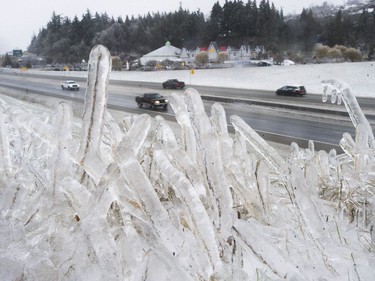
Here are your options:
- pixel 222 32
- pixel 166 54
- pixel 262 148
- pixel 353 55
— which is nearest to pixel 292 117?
pixel 262 148

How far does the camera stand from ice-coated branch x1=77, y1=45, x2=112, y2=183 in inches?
74.8

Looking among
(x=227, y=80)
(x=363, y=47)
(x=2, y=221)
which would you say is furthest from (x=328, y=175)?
(x=363, y=47)

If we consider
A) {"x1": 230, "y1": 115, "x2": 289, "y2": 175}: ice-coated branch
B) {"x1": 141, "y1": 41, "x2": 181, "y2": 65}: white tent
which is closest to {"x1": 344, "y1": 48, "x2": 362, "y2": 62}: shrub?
{"x1": 141, "y1": 41, "x2": 181, "y2": 65}: white tent

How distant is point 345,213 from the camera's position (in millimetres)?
2904

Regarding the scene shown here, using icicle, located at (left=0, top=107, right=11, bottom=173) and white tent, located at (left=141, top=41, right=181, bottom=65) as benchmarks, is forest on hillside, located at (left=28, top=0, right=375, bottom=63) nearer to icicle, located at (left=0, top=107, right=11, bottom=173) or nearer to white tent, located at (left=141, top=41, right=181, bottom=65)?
white tent, located at (left=141, top=41, right=181, bottom=65)

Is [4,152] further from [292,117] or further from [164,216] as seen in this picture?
[292,117]

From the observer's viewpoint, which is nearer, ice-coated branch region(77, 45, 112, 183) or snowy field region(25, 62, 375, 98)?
ice-coated branch region(77, 45, 112, 183)

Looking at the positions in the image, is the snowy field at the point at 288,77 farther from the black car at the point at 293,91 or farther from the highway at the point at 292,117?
the highway at the point at 292,117

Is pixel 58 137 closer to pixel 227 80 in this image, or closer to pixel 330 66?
pixel 227 80

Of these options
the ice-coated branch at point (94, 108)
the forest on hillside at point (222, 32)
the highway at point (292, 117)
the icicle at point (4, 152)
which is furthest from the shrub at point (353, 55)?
the ice-coated branch at point (94, 108)

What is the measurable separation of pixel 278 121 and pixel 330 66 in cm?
3881

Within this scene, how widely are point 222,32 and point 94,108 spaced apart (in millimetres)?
112886

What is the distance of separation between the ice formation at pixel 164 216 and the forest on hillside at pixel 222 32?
317 feet

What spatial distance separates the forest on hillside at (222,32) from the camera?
96125 millimetres
